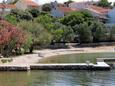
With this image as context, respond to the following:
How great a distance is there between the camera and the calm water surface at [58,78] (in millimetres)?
28812

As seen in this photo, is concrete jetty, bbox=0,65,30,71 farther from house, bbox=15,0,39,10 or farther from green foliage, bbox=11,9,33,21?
house, bbox=15,0,39,10

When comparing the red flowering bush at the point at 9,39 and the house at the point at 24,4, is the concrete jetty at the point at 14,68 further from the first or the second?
the house at the point at 24,4

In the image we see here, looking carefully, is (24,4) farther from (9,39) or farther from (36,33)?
(9,39)

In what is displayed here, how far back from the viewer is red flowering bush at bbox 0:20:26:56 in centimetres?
4488

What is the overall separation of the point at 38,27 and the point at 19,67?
76.0 feet

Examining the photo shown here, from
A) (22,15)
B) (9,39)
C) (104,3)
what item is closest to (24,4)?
(22,15)

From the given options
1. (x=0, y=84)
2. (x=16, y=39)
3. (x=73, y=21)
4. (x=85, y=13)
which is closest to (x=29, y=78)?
(x=0, y=84)

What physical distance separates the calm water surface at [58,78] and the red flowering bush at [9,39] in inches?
433

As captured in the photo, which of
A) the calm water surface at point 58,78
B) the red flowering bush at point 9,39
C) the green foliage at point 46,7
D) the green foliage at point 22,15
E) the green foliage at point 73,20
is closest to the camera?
the calm water surface at point 58,78

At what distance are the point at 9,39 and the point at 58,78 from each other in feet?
51.6

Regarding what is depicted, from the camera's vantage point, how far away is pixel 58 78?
3142cm

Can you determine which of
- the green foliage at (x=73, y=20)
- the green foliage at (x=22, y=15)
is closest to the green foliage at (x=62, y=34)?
the green foliage at (x=73, y=20)

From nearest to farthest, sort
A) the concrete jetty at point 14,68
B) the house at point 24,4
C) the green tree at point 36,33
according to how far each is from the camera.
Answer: the concrete jetty at point 14,68 < the green tree at point 36,33 < the house at point 24,4

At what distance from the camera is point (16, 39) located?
47219 millimetres
